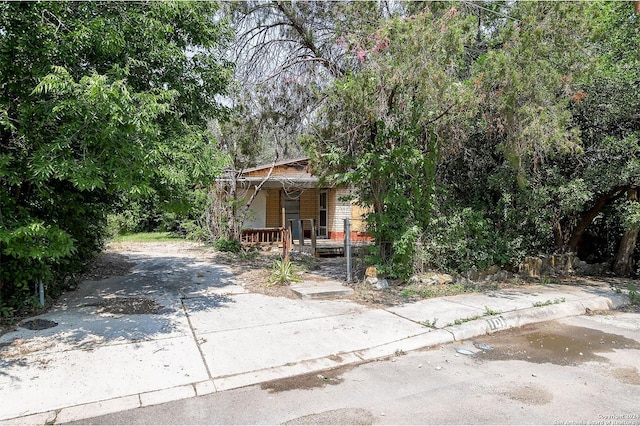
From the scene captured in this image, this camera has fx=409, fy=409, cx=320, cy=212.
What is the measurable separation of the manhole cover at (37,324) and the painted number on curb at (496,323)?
20.3 feet

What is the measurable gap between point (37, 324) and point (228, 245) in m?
8.34

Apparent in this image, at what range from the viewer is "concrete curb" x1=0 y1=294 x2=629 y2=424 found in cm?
351

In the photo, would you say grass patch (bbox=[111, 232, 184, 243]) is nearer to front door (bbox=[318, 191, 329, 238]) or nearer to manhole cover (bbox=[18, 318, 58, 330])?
front door (bbox=[318, 191, 329, 238])

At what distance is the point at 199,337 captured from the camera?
5.28 meters

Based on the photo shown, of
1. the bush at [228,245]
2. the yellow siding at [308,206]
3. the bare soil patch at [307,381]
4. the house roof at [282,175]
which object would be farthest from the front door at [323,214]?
the bare soil patch at [307,381]

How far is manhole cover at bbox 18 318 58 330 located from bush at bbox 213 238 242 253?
8071 mm

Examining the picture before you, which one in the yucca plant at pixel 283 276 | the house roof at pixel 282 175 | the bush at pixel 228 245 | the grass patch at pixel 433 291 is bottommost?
the grass patch at pixel 433 291

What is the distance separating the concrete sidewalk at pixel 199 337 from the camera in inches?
152

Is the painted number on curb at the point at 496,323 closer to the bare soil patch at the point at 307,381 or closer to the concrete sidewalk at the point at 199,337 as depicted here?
the concrete sidewalk at the point at 199,337

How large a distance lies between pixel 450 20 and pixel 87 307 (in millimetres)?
7563

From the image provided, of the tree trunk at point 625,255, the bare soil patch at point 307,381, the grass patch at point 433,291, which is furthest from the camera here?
the tree trunk at point 625,255

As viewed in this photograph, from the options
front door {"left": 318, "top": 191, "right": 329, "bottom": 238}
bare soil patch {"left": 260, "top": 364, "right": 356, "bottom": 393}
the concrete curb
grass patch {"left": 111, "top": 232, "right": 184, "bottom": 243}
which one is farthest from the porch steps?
grass patch {"left": 111, "top": 232, "right": 184, "bottom": 243}

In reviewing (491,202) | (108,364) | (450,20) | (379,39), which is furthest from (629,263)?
(108,364)

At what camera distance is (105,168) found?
4.66 m
